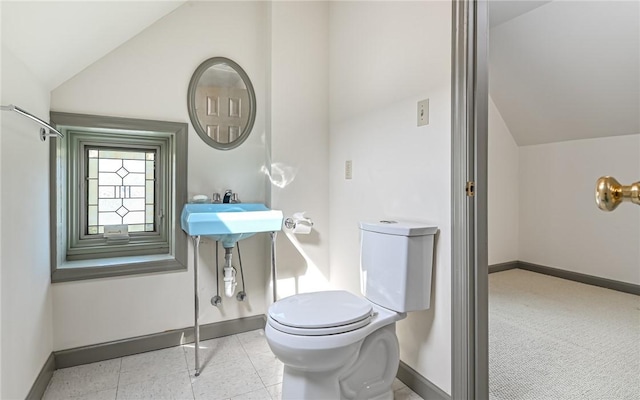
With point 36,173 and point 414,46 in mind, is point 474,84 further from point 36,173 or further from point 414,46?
point 36,173

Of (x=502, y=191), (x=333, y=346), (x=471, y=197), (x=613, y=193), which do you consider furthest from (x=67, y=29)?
(x=502, y=191)

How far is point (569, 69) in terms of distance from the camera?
9.55 ft

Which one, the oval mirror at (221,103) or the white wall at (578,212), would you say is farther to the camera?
the white wall at (578,212)

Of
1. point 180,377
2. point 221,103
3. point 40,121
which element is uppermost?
point 221,103

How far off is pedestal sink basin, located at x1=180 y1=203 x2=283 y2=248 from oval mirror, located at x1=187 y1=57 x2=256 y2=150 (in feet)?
1.44

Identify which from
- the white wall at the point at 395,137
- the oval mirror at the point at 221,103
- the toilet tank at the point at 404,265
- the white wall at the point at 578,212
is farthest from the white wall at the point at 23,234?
the white wall at the point at 578,212

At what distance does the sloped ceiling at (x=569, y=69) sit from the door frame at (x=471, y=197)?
1.83m

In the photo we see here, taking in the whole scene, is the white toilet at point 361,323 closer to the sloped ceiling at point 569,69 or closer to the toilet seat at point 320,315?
the toilet seat at point 320,315

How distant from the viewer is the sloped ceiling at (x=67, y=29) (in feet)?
3.94

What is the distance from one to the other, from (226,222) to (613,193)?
5.16 ft

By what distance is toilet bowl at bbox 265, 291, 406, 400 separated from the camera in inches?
49.8

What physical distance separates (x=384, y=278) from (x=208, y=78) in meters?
1.69

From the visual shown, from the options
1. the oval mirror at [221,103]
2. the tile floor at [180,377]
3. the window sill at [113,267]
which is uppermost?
the oval mirror at [221,103]

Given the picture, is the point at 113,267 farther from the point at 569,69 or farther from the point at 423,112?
the point at 569,69
